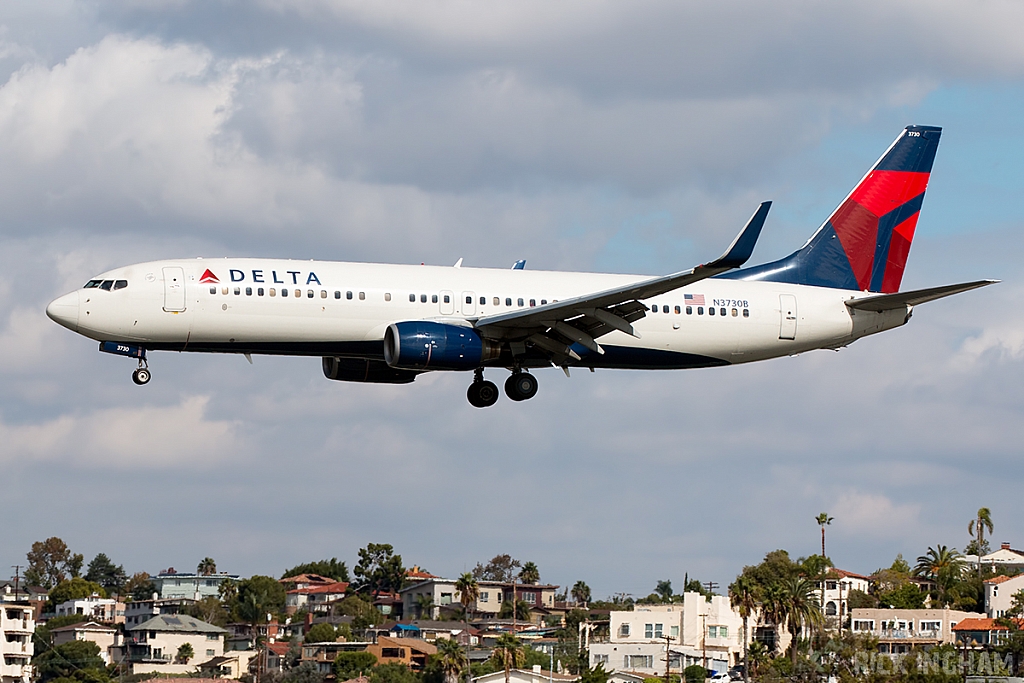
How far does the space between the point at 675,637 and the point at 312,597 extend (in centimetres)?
7807

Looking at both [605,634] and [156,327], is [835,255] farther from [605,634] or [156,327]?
[605,634]

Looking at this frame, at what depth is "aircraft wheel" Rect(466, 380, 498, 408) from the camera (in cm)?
5031

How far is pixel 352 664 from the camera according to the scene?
11012 centimetres

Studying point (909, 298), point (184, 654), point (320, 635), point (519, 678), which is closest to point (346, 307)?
point (909, 298)

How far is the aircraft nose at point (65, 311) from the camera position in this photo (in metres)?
44.5

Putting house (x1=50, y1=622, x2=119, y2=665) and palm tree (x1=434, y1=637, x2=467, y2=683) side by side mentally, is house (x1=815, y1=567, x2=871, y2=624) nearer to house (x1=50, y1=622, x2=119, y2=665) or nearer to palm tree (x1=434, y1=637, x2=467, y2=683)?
palm tree (x1=434, y1=637, x2=467, y2=683)

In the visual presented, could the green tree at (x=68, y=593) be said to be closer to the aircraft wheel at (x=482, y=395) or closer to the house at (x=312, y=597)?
the house at (x=312, y=597)

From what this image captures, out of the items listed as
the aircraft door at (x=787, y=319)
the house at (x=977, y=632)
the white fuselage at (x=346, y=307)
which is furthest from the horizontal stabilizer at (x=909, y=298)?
the house at (x=977, y=632)

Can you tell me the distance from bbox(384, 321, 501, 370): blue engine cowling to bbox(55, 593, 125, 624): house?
→ 118835 mm

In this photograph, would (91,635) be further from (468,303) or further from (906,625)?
(468,303)

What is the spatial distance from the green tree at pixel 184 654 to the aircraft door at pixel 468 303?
87357mm

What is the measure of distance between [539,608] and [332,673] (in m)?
66.5

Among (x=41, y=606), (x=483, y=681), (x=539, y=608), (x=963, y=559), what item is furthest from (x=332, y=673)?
(x=963, y=559)

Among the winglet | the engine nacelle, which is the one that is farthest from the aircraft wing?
the engine nacelle
